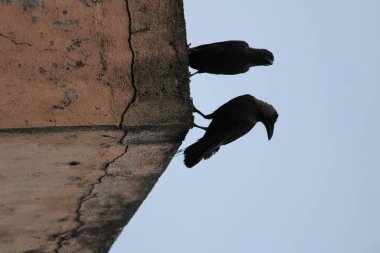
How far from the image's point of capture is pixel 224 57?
12.1 feet

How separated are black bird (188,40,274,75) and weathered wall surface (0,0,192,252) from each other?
47 centimetres

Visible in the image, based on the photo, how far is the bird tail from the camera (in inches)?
146

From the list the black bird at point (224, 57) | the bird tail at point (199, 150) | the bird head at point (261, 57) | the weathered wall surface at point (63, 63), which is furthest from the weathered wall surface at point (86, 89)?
the bird head at point (261, 57)

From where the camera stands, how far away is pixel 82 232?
17.1 ft

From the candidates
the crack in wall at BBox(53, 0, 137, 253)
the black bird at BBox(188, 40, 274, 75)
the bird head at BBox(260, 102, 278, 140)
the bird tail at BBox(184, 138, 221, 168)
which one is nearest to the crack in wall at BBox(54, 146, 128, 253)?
the crack in wall at BBox(53, 0, 137, 253)

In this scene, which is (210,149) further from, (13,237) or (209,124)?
(13,237)

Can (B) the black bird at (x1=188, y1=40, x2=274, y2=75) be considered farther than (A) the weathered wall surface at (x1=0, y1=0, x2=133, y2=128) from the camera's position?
Yes

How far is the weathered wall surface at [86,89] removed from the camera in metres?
2.69

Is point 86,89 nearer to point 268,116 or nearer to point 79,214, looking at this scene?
point 268,116

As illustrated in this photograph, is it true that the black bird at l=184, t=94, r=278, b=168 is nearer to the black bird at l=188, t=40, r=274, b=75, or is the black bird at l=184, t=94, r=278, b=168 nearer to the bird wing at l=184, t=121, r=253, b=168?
the bird wing at l=184, t=121, r=253, b=168

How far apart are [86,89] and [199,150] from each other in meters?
1.12

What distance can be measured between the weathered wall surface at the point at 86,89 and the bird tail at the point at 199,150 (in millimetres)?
125

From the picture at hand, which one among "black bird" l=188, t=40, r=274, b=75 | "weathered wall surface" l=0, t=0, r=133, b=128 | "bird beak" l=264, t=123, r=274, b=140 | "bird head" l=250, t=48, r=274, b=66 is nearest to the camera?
"weathered wall surface" l=0, t=0, r=133, b=128

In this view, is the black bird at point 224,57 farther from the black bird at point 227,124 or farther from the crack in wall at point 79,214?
the crack in wall at point 79,214
